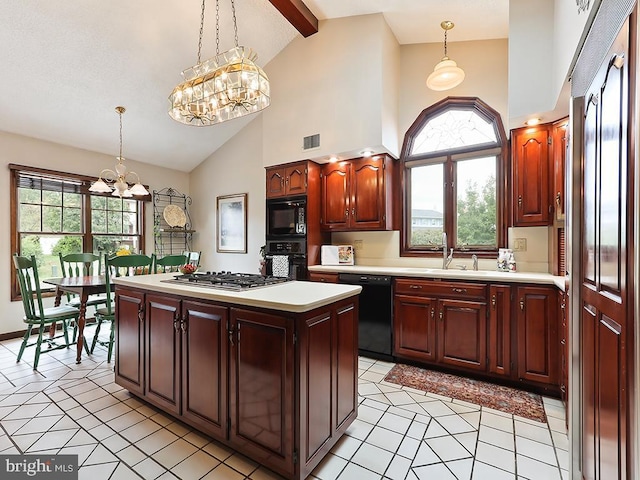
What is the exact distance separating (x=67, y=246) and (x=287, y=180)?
344cm

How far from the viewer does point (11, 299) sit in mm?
3895

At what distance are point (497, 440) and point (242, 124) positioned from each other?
5132 millimetres

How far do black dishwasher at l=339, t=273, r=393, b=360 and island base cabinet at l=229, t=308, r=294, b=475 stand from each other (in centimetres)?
184

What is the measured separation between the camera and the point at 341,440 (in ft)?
6.32

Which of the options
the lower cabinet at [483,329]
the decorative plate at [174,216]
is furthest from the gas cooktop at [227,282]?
the decorative plate at [174,216]

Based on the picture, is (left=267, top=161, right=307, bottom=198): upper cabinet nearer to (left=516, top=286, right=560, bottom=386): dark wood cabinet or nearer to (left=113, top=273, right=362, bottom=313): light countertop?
(left=113, top=273, right=362, bottom=313): light countertop

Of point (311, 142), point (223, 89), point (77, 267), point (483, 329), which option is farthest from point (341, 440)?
point (77, 267)

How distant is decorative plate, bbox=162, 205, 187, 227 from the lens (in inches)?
218

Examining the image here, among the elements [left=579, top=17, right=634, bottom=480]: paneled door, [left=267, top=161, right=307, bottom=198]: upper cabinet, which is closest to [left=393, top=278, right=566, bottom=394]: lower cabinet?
[left=579, top=17, right=634, bottom=480]: paneled door

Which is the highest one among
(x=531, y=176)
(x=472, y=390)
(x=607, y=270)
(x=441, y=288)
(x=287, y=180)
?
(x=287, y=180)

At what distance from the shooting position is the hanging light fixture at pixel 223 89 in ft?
6.93

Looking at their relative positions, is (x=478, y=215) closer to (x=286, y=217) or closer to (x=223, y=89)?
(x=286, y=217)

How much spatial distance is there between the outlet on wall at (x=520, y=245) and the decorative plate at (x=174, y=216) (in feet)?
17.4

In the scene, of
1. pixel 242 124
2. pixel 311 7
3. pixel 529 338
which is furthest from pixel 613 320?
pixel 242 124
